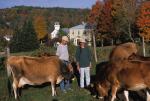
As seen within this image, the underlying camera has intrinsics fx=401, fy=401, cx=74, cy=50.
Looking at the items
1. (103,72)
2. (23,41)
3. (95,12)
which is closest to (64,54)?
(103,72)

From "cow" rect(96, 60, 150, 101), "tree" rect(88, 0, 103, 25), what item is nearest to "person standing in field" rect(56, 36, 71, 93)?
"cow" rect(96, 60, 150, 101)

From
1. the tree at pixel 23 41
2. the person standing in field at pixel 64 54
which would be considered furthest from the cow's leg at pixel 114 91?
the tree at pixel 23 41

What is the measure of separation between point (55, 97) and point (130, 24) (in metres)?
51.3

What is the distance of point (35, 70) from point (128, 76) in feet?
16.8

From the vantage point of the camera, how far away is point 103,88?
12086 mm

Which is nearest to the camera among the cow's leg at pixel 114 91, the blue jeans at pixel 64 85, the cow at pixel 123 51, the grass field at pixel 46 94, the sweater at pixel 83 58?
the cow's leg at pixel 114 91

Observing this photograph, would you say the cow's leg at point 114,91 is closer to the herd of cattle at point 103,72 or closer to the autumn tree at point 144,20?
the herd of cattle at point 103,72

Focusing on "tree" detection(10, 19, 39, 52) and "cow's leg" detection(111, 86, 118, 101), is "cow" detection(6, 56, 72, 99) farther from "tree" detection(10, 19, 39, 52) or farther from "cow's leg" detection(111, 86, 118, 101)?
"tree" detection(10, 19, 39, 52)

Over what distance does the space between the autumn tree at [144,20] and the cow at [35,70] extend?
40317 mm

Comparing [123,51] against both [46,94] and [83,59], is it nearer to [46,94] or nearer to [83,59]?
[83,59]

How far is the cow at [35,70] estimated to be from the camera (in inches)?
579

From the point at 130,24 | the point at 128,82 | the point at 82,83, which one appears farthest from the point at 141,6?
the point at 128,82

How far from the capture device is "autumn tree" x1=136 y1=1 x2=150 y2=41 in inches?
2173

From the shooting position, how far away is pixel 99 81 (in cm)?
1227
